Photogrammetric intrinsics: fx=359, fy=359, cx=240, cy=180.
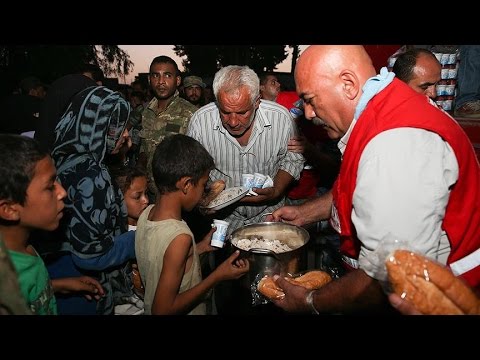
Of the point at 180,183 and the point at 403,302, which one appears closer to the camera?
the point at 403,302

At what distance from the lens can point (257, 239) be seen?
9.62 ft

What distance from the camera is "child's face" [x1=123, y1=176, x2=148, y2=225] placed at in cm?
317

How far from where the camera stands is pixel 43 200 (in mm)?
1975

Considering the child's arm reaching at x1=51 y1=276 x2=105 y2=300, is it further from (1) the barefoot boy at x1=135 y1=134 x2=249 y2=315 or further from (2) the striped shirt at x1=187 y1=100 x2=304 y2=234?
(2) the striped shirt at x1=187 y1=100 x2=304 y2=234

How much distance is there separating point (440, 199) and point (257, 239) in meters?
1.63

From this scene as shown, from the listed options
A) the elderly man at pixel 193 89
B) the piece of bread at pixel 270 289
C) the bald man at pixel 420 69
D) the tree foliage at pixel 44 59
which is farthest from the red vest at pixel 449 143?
the tree foliage at pixel 44 59

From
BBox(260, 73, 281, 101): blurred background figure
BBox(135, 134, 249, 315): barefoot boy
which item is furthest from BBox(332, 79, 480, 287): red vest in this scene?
BBox(260, 73, 281, 101): blurred background figure

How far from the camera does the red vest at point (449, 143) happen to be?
1.62 meters

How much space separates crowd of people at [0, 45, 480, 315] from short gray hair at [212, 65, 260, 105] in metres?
0.01

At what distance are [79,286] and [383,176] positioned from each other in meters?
2.09

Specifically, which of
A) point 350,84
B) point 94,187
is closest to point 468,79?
point 350,84

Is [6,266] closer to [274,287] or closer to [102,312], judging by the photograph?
[274,287]
